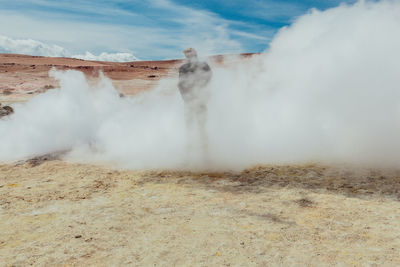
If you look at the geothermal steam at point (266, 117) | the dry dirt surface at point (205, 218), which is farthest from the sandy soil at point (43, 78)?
the dry dirt surface at point (205, 218)

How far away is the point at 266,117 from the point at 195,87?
89.2 inches

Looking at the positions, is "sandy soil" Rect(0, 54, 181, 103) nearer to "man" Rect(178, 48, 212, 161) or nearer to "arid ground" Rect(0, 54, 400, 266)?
"man" Rect(178, 48, 212, 161)

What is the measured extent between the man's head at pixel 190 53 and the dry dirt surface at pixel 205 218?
2069 millimetres

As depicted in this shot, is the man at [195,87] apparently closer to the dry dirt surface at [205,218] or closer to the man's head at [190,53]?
the man's head at [190,53]

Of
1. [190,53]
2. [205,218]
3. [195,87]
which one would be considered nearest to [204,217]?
[205,218]

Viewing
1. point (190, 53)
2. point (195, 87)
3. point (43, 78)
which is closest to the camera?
point (190, 53)

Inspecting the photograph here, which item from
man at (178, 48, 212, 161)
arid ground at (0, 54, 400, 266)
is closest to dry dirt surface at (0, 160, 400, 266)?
arid ground at (0, 54, 400, 266)

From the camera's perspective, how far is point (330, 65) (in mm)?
6551

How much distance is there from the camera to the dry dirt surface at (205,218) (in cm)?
282

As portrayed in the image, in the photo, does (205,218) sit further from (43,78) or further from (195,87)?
(43,78)

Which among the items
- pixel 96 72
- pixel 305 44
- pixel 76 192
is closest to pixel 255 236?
pixel 76 192

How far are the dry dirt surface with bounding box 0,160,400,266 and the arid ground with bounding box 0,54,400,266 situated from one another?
1 cm

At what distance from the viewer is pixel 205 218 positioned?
3.59 meters

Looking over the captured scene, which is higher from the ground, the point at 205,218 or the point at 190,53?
the point at 190,53
